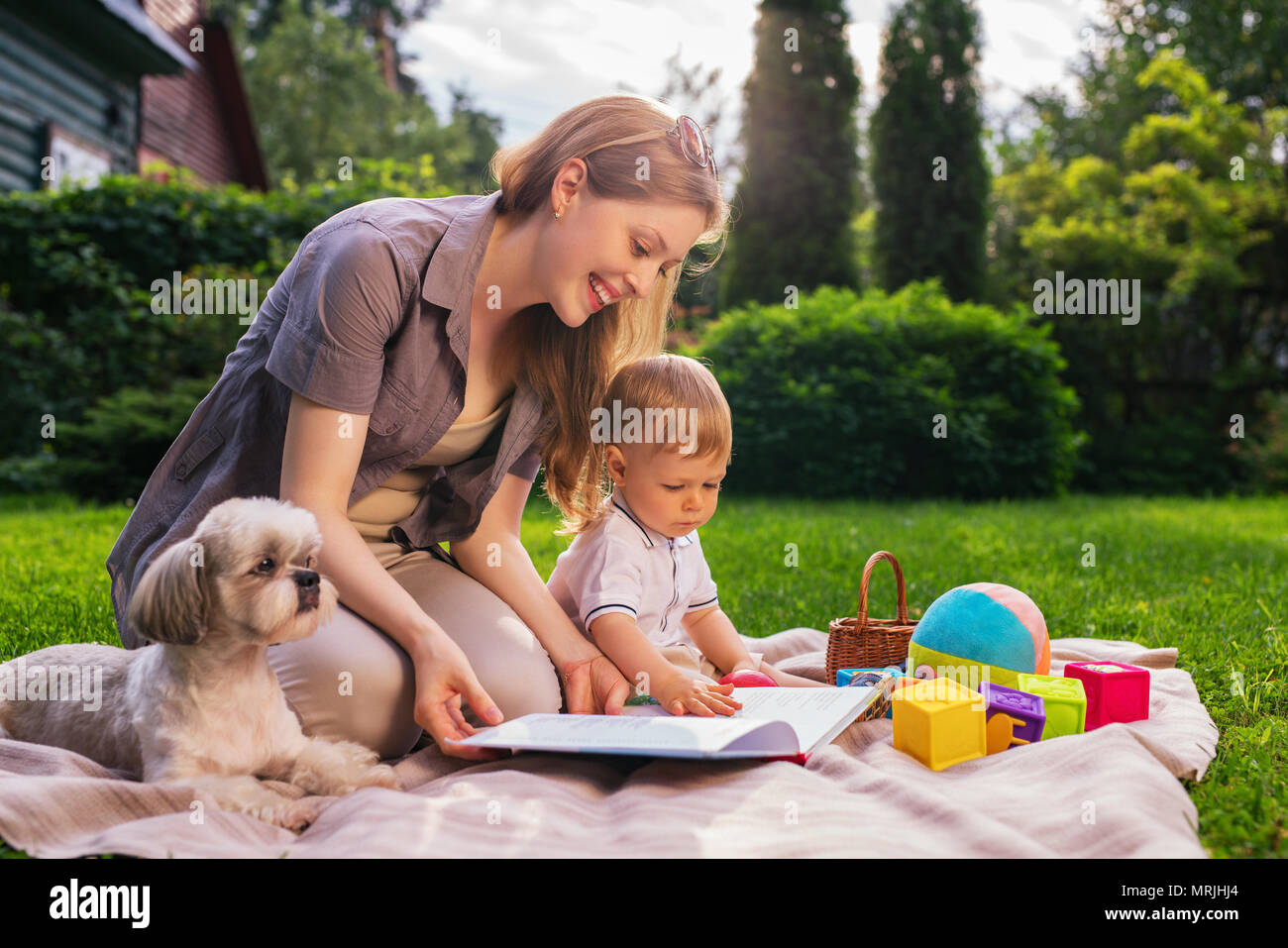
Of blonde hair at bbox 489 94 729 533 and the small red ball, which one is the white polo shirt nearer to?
blonde hair at bbox 489 94 729 533

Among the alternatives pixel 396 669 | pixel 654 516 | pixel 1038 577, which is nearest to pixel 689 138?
pixel 654 516

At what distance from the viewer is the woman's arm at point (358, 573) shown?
6.73 feet

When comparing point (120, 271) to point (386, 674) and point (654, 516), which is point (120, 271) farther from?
point (386, 674)

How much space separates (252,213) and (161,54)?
468 cm

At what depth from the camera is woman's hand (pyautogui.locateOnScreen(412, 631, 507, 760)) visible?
203cm

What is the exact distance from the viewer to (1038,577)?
4.61 metres

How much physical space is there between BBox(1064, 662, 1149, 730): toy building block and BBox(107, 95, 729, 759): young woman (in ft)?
3.94

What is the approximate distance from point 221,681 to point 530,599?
37.7 inches

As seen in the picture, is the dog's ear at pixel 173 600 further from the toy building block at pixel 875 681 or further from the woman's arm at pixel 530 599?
the toy building block at pixel 875 681

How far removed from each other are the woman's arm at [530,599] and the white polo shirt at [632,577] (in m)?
0.10

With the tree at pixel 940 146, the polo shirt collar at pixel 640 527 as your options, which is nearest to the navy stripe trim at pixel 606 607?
the polo shirt collar at pixel 640 527

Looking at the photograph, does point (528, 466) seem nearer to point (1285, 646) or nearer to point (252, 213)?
point (1285, 646)
